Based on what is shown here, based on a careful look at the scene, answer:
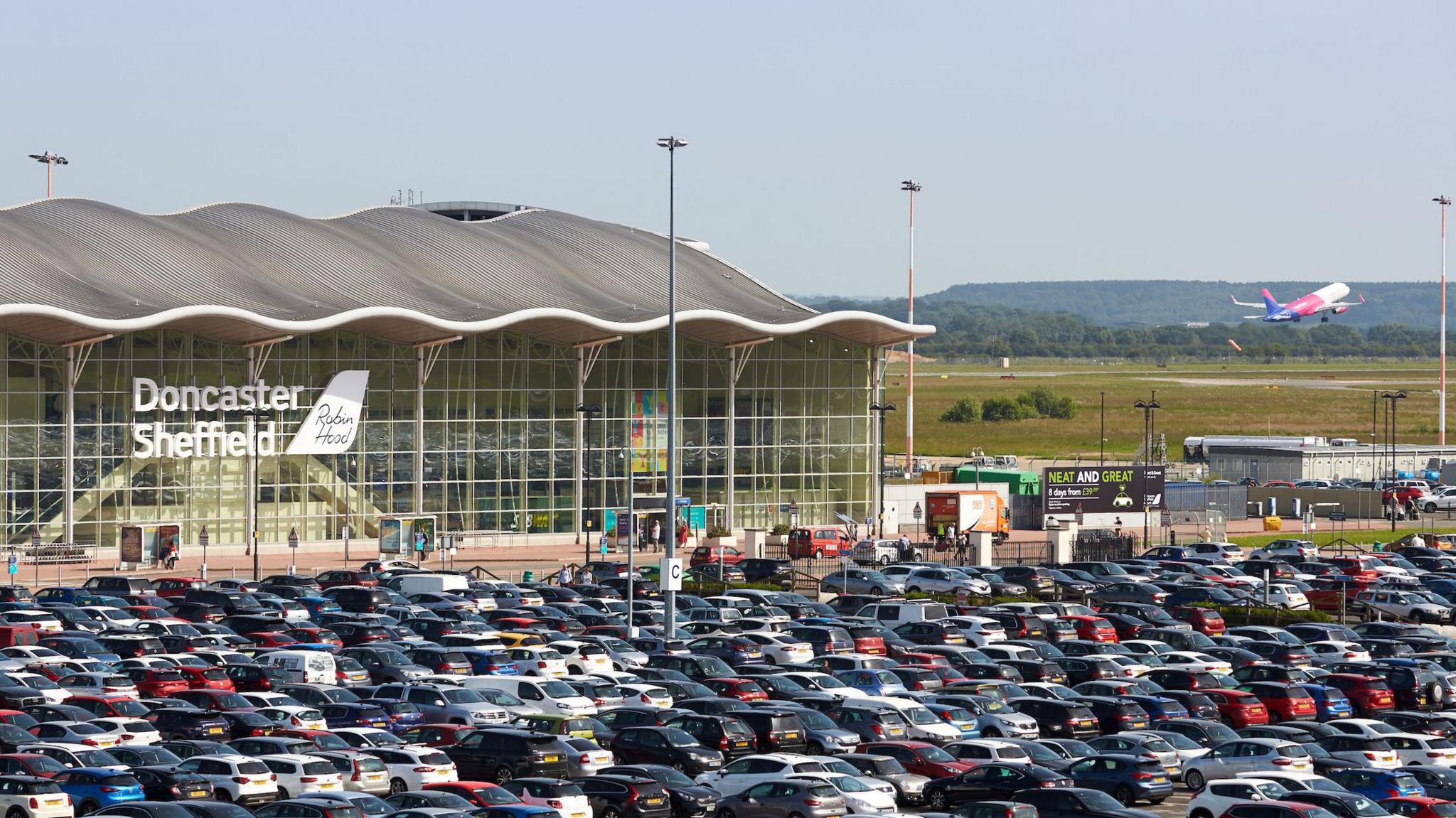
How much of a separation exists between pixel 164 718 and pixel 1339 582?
1561 inches

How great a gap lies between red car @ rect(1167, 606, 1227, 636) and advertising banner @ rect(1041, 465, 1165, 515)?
2957 cm

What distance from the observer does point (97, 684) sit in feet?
137

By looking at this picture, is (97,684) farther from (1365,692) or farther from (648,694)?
(1365,692)

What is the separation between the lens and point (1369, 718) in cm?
4331

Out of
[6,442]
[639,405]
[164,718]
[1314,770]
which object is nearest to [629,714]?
[164,718]

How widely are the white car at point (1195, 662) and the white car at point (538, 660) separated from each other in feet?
44.6

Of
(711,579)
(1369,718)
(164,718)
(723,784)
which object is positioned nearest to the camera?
(723,784)

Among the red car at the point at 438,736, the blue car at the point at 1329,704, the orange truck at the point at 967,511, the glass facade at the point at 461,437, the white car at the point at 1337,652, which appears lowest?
the blue car at the point at 1329,704

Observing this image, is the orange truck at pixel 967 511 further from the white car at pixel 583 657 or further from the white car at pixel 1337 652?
the white car at pixel 583 657

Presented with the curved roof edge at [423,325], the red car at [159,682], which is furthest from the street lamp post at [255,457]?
the red car at [159,682]

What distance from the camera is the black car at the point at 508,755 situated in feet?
114

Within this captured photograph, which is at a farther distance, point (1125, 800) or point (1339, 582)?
point (1339, 582)

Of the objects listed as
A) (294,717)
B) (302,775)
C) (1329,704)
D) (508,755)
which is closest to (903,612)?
(1329,704)

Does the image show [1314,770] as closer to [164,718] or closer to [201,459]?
[164,718]
